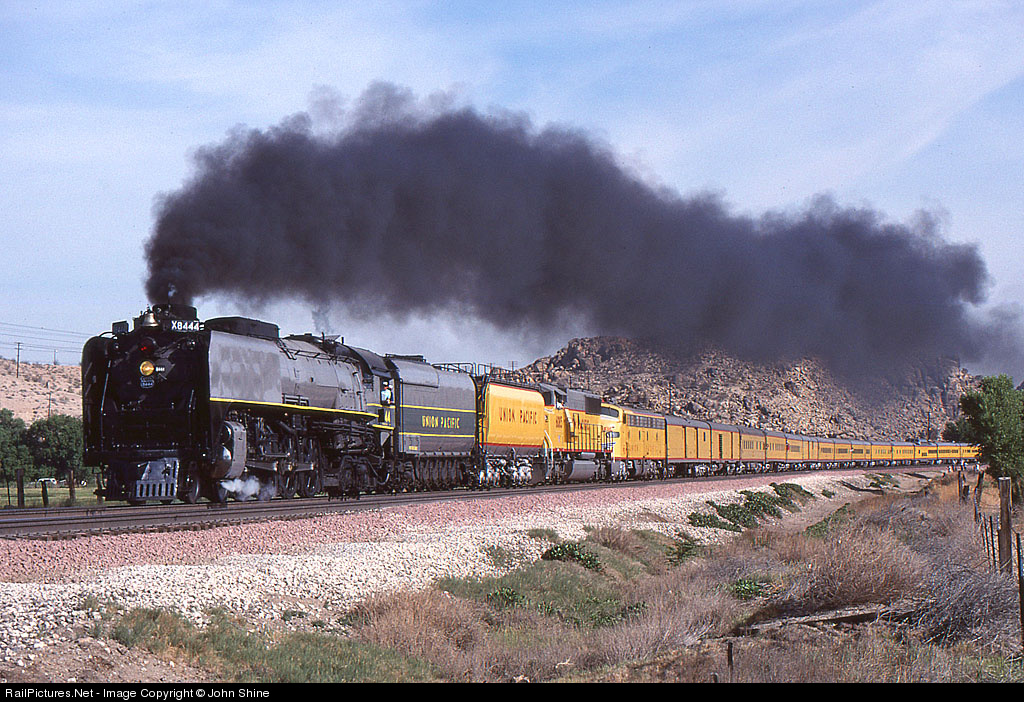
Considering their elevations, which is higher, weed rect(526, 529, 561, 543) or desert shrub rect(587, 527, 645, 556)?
weed rect(526, 529, 561, 543)

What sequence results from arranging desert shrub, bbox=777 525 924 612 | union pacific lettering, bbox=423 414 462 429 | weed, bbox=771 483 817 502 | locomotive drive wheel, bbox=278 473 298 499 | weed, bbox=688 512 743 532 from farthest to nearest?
weed, bbox=771 483 817 502, union pacific lettering, bbox=423 414 462 429, weed, bbox=688 512 743 532, locomotive drive wheel, bbox=278 473 298 499, desert shrub, bbox=777 525 924 612

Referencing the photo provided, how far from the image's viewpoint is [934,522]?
28812 millimetres

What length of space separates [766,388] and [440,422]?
388ft

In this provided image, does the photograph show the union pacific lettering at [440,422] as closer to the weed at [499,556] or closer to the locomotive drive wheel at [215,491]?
the locomotive drive wheel at [215,491]

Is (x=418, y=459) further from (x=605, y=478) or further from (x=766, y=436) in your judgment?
(x=766, y=436)

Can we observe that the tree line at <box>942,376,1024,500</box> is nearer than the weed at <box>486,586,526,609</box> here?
No

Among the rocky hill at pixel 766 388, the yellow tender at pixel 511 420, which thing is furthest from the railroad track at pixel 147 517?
the rocky hill at pixel 766 388

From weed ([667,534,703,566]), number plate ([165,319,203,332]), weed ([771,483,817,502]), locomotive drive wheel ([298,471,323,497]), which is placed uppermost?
number plate ([165,319,203,332])

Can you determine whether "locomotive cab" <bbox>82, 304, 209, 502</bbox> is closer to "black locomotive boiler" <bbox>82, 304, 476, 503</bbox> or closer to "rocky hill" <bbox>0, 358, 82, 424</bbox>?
"black locomotive boiler" <bbox>82, 304, 476, 503</bbox>

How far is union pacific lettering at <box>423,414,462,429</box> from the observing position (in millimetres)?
31156

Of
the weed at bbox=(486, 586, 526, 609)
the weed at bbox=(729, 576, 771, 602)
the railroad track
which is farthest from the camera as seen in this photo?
the weed at bbox=(729, 576, 771, 602)

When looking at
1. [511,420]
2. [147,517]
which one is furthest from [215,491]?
[511,420]

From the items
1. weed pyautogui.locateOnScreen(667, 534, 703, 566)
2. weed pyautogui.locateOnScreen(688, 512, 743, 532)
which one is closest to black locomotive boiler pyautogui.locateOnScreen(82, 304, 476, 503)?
weed pyautogui.locateOnScreen(667, 534, 703, 566)

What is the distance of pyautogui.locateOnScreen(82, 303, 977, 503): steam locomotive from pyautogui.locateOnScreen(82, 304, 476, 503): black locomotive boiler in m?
0.03
